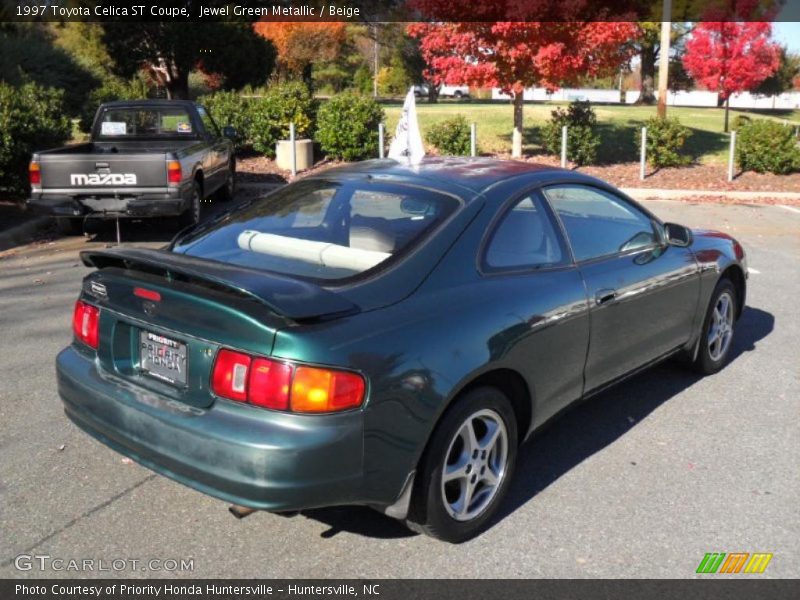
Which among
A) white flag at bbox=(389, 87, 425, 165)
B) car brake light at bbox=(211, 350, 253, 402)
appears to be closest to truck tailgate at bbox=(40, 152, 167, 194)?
white flag at bbox=(389, 87, 425, 165)

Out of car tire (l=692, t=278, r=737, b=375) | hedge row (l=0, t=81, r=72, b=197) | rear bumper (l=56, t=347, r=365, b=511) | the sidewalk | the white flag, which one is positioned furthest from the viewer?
the sidewalk

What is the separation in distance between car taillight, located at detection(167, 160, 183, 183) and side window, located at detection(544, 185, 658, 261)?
6.31 metres

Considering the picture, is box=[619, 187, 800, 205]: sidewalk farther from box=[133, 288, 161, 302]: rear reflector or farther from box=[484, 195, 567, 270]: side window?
box=[133, 288, 161, 302]: rear reflector

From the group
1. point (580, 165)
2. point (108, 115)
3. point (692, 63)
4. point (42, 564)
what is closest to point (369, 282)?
point (42, 564)

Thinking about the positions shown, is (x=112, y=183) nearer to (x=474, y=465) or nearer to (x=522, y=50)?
(x=474, y=465)

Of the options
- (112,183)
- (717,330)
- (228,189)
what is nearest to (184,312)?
(717,330)

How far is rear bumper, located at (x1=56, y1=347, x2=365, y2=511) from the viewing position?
2.87 meters

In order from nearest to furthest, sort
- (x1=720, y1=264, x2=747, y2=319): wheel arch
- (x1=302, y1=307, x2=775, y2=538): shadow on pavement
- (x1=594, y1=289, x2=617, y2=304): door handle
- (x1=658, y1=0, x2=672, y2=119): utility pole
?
(x1=302, y1=307, x2=775, y2=538): shadow on pavement < (x1=594, y1=289, x2=617, y2=304): door handle < (x1=720, y1=264, x2=747, y2=319): wheel arch < (x1=658, y1=0, x2=672, y2=119): utility pole

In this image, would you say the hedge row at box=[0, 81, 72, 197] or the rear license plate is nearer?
the rear license plate

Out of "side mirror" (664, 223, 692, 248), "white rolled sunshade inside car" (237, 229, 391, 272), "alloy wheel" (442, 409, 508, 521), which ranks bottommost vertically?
"alloy wheel" (442, 409, 508, 521)

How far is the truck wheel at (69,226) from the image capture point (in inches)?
425

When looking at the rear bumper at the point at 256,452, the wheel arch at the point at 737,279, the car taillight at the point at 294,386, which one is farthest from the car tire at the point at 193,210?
the car taillight at the point at 294,386

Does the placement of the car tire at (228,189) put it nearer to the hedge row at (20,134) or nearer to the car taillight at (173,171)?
the hedge row at (20,134)

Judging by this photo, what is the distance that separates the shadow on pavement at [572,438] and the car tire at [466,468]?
0.67 feet
